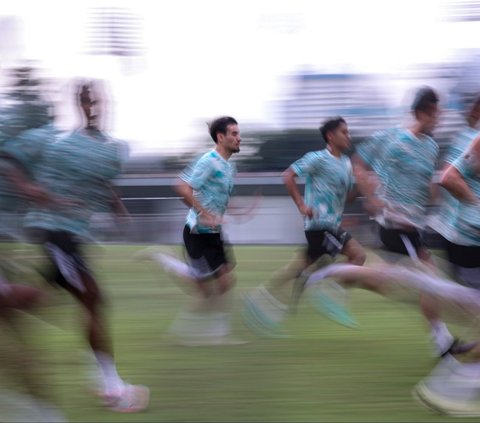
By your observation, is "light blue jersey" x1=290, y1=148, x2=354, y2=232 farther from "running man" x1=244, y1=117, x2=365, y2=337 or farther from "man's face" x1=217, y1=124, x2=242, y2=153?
"man's face" x1=217, y1=124, x2=242, y2=153

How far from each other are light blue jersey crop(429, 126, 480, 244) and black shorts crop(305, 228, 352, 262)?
1.53 m

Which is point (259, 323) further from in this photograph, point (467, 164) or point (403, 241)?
point (467, 164)

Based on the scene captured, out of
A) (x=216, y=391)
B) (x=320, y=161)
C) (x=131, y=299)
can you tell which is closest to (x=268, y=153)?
(x=131, y=299)

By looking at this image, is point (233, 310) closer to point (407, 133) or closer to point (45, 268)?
point (407, 133)

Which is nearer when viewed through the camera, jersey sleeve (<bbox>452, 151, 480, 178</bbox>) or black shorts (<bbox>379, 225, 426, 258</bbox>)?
jersey sleeve (<bbox>452, 151, 480, 178</bbox>)

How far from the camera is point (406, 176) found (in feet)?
21.4

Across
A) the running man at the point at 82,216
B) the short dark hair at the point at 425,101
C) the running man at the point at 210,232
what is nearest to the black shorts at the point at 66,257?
the running man at the point at 82,216

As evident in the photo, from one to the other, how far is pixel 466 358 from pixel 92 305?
Result: 202cm

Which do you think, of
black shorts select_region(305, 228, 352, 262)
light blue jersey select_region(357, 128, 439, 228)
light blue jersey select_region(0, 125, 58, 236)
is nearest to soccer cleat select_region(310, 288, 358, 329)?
black shorts select_region(305, 228, 352, 262)

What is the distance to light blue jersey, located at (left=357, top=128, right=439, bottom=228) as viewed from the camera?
6.52 meters

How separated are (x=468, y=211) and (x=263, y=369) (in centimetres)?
191

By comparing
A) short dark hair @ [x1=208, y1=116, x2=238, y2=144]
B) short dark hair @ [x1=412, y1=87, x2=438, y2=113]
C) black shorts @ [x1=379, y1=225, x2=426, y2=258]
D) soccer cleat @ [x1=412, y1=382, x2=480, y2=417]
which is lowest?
soccer cleat @ [x1=412, y1=382, x2=480, y2=417]

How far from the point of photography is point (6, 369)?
4547 millimetres

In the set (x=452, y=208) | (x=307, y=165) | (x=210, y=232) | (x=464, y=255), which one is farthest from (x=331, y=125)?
(x=464, y=255)
